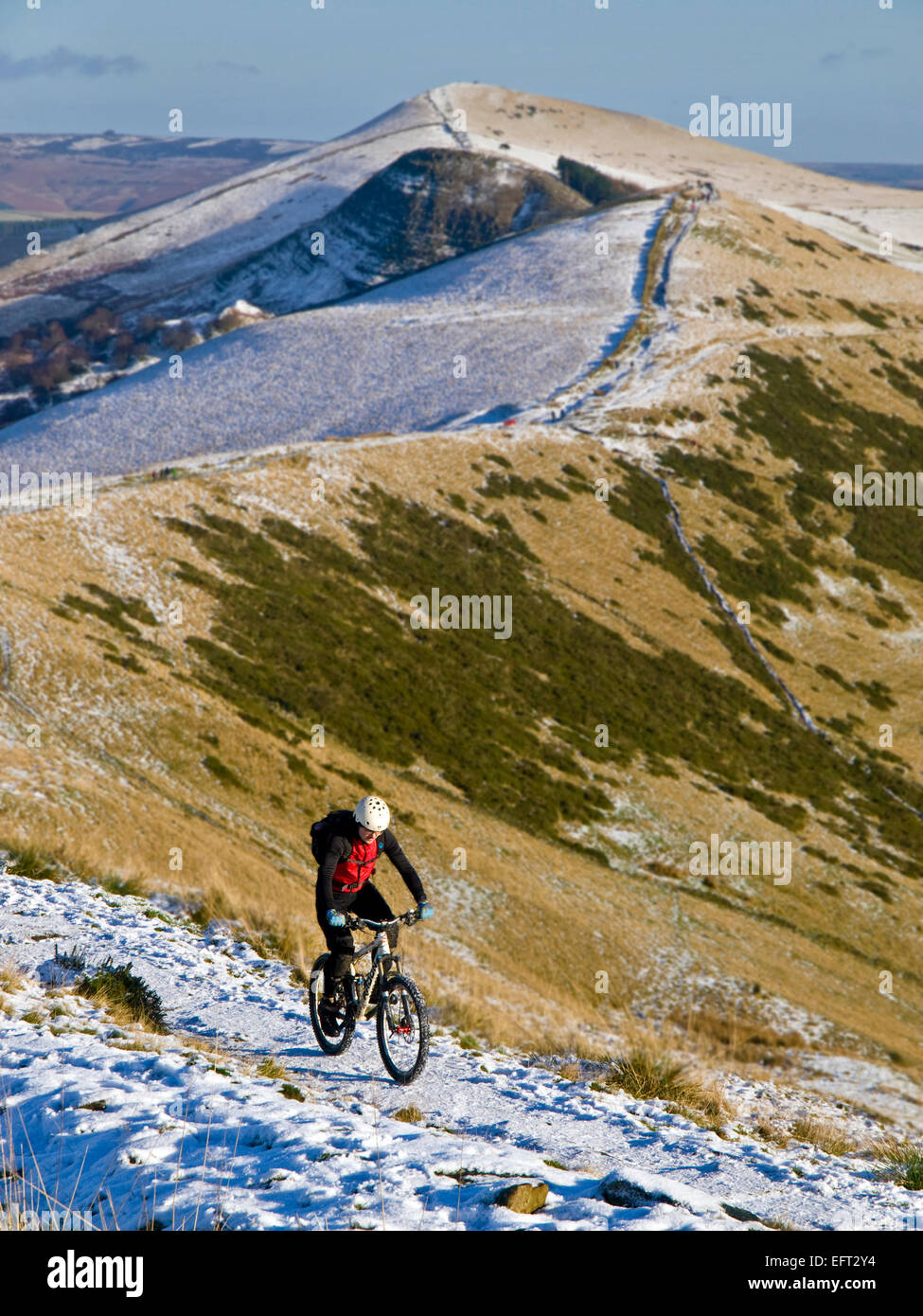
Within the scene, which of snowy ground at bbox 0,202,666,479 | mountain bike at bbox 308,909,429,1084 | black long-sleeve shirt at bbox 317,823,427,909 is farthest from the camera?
snowy ground at bbox 0,202,666,479

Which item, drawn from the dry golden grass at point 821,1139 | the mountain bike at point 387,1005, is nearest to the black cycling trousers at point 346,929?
the mountain bike at point 387,1005

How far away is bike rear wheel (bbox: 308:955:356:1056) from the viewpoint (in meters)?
11.8

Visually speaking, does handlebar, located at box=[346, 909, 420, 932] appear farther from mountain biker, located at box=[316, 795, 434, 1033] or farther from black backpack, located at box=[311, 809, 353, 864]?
black backpack, located at box=[311, 809, 353, 864]

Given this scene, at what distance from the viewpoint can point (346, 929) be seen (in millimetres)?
11453

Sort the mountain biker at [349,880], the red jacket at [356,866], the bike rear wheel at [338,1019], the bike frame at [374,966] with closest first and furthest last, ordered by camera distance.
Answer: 1. the mountain biker at [349,880]
2. the red jacket at [356,866]
3. the bike frame at [374,966]
4. the bike rear wheel at [338,1019]

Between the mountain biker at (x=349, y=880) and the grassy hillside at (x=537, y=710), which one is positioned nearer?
the mountain biker at (x=349, y=880)

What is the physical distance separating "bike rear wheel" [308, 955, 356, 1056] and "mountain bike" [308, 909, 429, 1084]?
0.01m

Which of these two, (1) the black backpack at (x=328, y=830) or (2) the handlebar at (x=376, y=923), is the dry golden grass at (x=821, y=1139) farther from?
(1) the black backpack at (x=328, y=830)

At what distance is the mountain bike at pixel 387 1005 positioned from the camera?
1122 centimetres

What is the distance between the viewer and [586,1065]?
14172mm

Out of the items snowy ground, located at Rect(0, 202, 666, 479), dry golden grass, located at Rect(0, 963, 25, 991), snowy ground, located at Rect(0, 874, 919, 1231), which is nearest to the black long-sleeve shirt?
snowy ground, located at Rect(0, 874, 919, 1231)

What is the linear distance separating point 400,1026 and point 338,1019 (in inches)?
46.7

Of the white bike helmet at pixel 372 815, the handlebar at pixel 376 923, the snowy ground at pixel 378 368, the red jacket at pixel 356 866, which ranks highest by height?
the snowy ground at pixel 378 368
